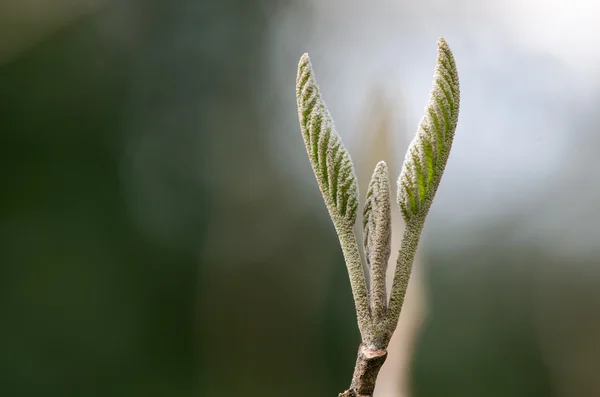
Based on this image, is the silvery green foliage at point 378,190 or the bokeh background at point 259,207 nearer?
the silvery green foliage at point 378,190

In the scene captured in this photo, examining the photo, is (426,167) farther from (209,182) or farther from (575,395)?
(209,182)

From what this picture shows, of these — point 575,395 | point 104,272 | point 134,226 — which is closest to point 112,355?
point 104,272

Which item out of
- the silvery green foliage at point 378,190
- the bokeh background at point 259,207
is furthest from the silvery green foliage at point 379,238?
the bokeh background at point 259,207

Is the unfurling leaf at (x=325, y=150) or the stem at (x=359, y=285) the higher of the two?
the unfurling leaf at (x=325, y=150)

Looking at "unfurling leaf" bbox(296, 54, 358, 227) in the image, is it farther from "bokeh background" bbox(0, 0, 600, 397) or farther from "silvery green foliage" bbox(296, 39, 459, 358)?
"bokeh background" bbox(0, 0, 600, 397)

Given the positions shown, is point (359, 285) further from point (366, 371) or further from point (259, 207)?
point (259, 207)

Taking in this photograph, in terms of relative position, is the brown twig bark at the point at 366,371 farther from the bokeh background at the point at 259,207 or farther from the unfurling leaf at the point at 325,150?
the bokeh background at the point at 259,207
